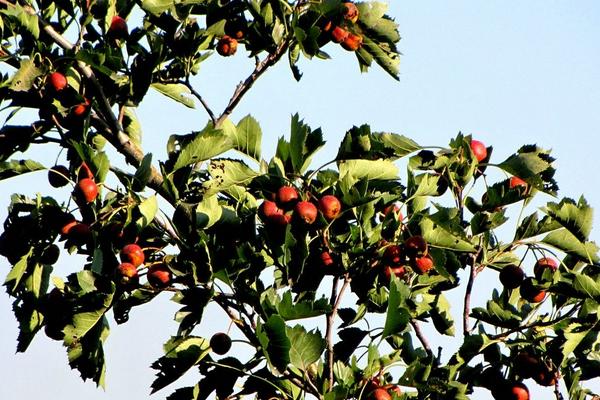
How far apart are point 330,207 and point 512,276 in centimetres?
87

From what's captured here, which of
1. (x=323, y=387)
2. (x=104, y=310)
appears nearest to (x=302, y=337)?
(x=323, y=387)

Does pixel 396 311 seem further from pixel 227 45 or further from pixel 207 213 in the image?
pixel 227 45

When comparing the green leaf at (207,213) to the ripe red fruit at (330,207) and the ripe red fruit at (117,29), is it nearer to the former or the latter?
the ripe red fruit at (330,207)

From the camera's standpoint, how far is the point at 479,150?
382 centimetres

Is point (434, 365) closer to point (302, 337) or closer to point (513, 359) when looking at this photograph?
point (513, 359)

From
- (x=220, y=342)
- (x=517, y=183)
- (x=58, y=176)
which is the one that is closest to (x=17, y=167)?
(x=58, y=176)

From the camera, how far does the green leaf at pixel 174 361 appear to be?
3479 mm

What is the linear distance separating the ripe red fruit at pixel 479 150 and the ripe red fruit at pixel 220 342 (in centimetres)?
117

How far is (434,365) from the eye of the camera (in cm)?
357

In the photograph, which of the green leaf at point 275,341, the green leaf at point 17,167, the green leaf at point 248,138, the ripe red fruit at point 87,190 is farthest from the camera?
the green leaf at point 17,167

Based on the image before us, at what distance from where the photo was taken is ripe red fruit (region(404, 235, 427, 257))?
3.42 meters

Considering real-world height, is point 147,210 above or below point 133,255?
above

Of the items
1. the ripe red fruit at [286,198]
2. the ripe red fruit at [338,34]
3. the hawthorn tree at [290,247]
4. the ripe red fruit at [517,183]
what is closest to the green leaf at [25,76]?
the hawthorn tree at [290,247]

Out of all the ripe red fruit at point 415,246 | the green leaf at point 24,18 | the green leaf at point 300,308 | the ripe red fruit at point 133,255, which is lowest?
the green leaf at point 300,308
